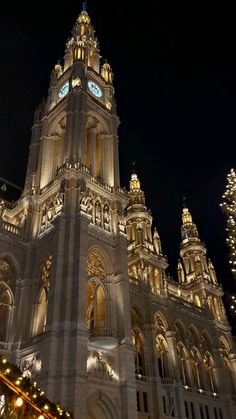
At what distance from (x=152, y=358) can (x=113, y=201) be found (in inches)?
604

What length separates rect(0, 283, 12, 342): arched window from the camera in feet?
97.8

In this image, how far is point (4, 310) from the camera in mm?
30812

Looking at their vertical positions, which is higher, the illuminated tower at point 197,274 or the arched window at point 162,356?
the illuminated tower at point 197,274

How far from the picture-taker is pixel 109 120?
44.3 metres

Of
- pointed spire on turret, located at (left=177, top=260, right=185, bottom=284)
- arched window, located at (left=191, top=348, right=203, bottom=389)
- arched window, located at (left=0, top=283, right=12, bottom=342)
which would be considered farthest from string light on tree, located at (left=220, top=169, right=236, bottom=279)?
pointed spire on turret, located at (left=177, top=260, right=185, bottom=284)

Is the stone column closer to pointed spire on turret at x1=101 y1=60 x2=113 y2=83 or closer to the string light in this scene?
pointed spire on turret at x1=101 y1=60 x2=113 y2=83

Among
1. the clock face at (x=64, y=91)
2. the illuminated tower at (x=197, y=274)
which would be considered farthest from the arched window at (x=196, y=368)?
the clock face at (x=64, y=91)

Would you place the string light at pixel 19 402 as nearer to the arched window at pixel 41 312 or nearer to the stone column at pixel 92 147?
the arched window at pixel 41 312

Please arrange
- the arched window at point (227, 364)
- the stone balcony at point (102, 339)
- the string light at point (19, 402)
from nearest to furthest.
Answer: the string light at point (19, 402) < the stone balcony at point (102, 339) < the arched window at point (227, 364)

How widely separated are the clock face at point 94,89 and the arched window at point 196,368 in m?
32.2

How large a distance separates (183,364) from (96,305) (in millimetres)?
15486

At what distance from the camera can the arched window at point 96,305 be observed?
31.4 m

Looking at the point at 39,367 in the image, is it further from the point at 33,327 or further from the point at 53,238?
the point at 53,238

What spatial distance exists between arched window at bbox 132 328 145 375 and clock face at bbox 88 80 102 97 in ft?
90.4
